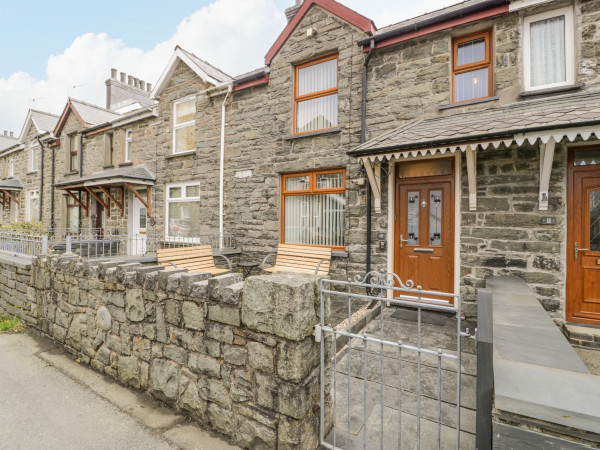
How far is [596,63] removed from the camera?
13.9 feet

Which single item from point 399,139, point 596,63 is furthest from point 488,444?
point 596,63

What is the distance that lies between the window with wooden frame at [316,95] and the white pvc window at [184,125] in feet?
12.0

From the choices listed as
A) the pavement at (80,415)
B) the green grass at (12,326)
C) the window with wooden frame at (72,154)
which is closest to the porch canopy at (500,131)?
the pavement at (80,415)

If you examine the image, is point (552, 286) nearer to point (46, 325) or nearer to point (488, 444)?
point (488, 444)

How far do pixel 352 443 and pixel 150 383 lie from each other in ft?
7.02

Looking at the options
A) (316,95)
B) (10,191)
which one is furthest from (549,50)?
(10,191)

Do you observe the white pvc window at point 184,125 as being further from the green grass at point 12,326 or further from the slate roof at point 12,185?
the slate roof at point 12,185

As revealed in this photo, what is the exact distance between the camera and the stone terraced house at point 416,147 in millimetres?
4242

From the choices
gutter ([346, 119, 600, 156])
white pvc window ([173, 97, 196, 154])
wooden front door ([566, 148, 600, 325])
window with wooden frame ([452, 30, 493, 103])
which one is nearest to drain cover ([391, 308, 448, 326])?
wooden front door ([566, 148, 600, 325])

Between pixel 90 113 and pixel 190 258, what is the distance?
36.3 ft

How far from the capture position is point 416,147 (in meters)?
4.29

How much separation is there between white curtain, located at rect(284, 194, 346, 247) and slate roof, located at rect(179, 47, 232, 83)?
172 inches

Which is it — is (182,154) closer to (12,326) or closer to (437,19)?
(12,326)

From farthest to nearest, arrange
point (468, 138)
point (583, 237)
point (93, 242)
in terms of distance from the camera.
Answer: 1. point (93, 242)
2. point (583, 237)
3. point (468, 138)
